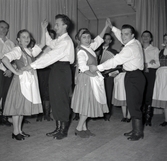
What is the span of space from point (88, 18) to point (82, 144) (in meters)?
4.89

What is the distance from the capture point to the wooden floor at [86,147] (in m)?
2.00

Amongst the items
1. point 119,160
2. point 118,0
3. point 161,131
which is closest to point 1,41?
point 119,160

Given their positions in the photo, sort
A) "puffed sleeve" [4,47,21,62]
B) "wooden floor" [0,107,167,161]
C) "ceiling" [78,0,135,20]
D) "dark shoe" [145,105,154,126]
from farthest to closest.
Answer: "ceiling" [78,0,135,20], "dark shoe" [145,105,154,126], "puffed sleeve" [4,47,21,62], "wooden floor" [0,107,167,161]

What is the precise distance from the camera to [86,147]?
2279 millimetres

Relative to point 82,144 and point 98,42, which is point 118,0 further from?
point 82,144

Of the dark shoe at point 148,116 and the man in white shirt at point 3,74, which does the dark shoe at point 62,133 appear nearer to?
→ the man in white shirt at point 3,74

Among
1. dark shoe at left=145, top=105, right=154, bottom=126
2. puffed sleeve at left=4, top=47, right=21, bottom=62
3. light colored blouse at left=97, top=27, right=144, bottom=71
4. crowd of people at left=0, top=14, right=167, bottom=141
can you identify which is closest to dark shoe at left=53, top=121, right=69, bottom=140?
crowd of people at left=0, top=14, right=167, bottom=141

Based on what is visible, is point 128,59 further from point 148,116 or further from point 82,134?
point 148,116

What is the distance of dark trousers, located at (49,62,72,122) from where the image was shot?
2.53 m

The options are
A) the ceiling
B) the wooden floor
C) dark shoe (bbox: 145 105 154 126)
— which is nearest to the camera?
the wooden floor

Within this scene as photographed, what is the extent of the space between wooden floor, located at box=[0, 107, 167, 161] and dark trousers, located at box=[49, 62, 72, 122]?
0.34 metres

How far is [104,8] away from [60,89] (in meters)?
4.01

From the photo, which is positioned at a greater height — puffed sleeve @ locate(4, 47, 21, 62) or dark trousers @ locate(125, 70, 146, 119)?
puffed sleeve @ locate(4, 47, 21, 62)

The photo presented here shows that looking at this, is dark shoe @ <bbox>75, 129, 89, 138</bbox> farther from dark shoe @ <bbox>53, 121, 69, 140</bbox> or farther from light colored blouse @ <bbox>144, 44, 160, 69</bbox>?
light colored blouse @ <bbox>144, 44, 160, 69</bbox>
